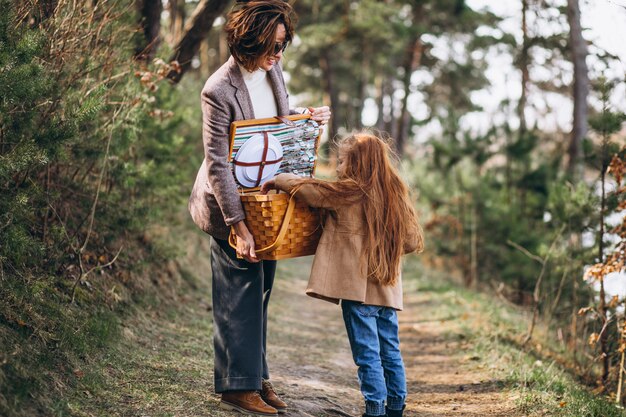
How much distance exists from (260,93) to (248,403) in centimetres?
175

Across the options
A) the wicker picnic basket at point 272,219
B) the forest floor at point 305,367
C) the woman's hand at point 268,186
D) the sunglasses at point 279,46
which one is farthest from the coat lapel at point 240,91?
the forest floor at point 305,367

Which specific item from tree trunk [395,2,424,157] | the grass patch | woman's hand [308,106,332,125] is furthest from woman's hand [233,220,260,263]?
tree trunk [395,2,424,157]

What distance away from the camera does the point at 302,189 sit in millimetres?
3834

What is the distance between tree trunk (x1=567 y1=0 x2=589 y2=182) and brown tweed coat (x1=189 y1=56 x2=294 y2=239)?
9598mm

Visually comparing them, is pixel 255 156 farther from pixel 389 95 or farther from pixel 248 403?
pixel 389 95

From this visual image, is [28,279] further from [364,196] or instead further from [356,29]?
[356,29]

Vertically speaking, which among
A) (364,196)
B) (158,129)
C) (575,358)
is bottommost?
(575,358)

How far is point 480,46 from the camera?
2380 centimetres

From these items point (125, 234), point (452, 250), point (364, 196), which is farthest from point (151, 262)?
point (452, 250)

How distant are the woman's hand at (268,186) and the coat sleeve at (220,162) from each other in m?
0.19

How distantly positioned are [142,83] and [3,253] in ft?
7.35

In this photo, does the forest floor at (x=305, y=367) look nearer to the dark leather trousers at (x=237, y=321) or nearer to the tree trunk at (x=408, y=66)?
the dark leather trousers at (x=237, y=321)

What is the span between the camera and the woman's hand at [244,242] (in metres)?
3.76

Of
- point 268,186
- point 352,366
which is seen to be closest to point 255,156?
point 268,186
